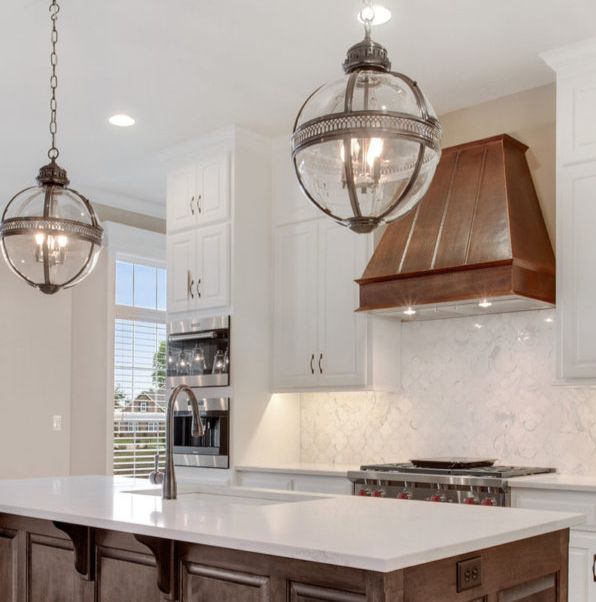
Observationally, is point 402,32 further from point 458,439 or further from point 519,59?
point 458,439

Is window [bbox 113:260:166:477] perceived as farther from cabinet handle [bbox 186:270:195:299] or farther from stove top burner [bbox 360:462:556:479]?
stove top burner [bbox 360:462:556:479]

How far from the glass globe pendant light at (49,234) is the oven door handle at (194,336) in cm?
186

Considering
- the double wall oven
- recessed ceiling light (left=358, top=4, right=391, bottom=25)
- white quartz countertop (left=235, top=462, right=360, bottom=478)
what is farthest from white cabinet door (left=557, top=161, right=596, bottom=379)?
the double wall oven

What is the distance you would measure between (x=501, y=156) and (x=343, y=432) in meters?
1.96

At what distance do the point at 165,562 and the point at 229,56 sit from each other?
99.4 inches

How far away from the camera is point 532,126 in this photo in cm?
441

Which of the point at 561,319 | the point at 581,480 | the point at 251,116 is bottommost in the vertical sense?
the point at 581,480

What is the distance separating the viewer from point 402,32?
374 cm

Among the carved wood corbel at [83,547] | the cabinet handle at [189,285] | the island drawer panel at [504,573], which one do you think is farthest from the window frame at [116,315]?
the island drawer panel at [504,573]

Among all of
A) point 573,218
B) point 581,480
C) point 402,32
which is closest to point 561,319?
point 573,218

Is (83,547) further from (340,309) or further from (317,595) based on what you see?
(340,309)

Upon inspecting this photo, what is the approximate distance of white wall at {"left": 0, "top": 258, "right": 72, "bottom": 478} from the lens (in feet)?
19.6

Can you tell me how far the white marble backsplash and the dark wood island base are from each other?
5.85ft

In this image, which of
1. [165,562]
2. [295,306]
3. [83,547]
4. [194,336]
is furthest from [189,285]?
[165,562]
